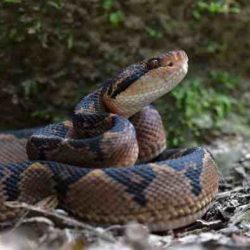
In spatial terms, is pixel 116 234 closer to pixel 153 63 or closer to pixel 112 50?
pixel 153 63

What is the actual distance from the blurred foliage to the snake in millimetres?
1733

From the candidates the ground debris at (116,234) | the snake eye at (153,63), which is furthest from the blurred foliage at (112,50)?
the ground debris at (116,234)

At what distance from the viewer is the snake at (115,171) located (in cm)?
455

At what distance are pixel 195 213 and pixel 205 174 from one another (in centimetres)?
36

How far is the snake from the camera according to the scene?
14.9ft

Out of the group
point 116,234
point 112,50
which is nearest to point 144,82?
point 116,234

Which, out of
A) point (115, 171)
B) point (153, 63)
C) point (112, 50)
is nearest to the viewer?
point (115, 171)

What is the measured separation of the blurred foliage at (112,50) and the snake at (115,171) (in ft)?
5.69

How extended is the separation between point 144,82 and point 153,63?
200 mm

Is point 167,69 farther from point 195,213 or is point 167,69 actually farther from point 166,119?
point 166,119

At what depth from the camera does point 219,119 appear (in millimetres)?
8070

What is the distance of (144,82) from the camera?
5.57 metres

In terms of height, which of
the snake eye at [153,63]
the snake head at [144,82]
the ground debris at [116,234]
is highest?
the snake eye at [153,63]

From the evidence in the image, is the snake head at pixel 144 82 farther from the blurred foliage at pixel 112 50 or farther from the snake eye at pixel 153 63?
the blurred foliage at pixel 112 50
